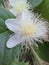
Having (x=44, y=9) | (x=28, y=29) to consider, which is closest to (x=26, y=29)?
(x=28, y=29)

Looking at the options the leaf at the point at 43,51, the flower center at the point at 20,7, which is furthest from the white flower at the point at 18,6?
the leaf at the point at 43,51

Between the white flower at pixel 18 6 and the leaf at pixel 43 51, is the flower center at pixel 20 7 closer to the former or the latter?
the white flower at pixel 18 6

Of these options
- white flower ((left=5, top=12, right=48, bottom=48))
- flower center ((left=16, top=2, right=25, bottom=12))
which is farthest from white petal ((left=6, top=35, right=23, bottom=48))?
flower center ((left=16, top=2, right=25, bottom=12))

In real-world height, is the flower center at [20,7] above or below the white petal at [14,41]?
above

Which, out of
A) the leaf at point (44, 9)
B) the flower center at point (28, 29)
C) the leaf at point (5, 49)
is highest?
the leaf at point (44, 9)

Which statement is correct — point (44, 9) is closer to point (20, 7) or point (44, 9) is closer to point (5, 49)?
point (20, 7)

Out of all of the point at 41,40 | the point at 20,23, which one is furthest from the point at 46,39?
the point at 20,23
